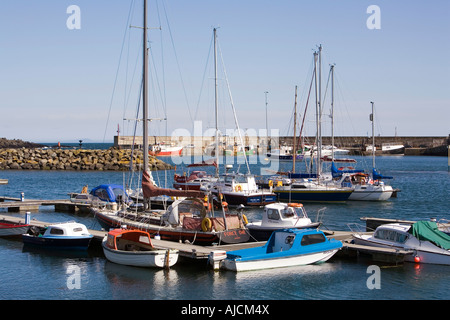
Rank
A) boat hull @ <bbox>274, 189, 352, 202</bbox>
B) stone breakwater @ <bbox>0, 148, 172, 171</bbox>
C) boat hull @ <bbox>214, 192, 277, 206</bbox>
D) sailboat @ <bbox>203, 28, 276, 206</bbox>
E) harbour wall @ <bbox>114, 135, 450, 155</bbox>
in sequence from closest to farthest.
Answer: boat hull @ <bbox>214, 192, 277, 206</bbox> → sailboat @ <bbox>203, 28, 276, 206</bbox> → boat hull @ <bbox>274, 189, 352, 202</bbox> → stone breakwater @ <bbox>0, 148, 172, 171</bbox> → harbour wall @ <bbox>114, 135, 450, 155</bbox>

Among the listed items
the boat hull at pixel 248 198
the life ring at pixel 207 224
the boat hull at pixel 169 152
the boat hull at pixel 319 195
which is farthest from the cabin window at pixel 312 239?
the boat hull at pixel 169 152

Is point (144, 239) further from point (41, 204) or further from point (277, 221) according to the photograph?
point (41, 204)

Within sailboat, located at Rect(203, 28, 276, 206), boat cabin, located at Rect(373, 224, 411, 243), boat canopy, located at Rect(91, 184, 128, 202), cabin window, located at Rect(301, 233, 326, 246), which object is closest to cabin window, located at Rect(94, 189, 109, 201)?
boat canopy, located at Rect(91, 184, 128, 202)

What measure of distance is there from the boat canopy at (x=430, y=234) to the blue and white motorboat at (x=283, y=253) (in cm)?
356

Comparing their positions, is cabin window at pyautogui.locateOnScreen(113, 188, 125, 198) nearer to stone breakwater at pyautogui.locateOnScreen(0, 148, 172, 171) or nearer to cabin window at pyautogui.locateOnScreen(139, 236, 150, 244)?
cabin window at pyautogui.locateOnScreen(139, 236, 150, 244)

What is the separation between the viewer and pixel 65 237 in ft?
99.6

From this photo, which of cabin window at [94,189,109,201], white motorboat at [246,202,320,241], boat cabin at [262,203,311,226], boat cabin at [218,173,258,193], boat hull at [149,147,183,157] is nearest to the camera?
white motorboat at [246,202,320,241]

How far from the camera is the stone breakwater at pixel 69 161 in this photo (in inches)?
4124

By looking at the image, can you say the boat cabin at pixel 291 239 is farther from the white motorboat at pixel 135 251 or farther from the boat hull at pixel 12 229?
the boat hull at pixel 12 229

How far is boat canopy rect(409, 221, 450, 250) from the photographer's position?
27141 millimetres

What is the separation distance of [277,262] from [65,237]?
453 inches
